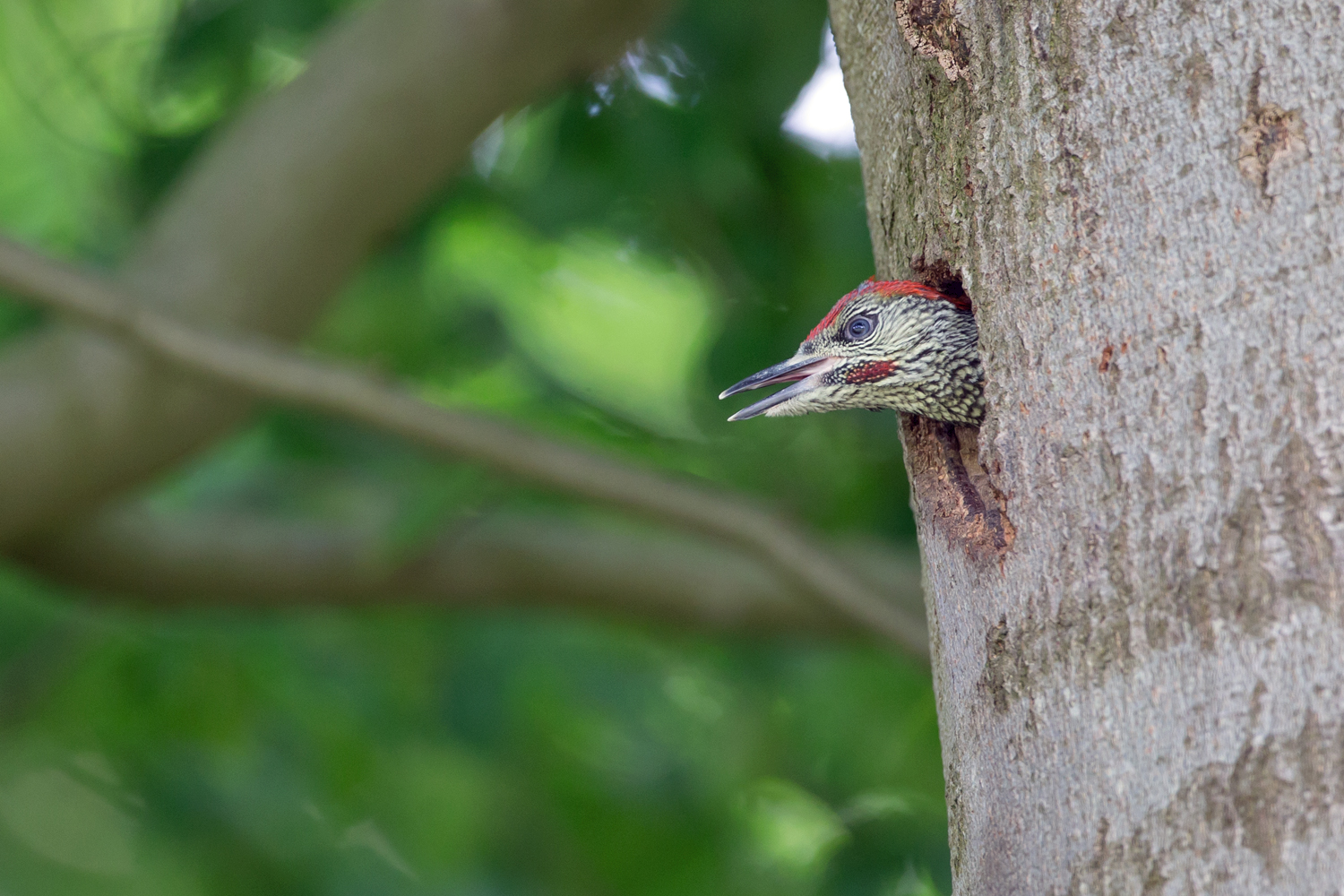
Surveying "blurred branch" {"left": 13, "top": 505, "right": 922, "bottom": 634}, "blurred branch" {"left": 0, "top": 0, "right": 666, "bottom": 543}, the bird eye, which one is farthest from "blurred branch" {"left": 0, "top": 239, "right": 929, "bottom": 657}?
the bird eye

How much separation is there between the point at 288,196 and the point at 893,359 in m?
2.79

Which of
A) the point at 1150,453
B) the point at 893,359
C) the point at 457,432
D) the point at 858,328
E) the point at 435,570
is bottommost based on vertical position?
the point at 1150,453

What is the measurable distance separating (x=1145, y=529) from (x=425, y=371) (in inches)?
205

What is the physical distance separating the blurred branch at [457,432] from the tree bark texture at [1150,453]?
8.03 feet

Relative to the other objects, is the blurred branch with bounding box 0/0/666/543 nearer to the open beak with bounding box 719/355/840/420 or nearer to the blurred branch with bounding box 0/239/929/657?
the blurred branch with bounding box 0/239/929/657

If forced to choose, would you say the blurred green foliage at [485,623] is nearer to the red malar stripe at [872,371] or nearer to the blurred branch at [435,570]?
the blurred branch at [435,570]

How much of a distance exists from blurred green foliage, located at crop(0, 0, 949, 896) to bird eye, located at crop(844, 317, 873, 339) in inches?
85.7

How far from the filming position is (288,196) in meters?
4.55

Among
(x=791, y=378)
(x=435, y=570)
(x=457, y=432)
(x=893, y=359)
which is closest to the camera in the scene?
(x=893, y=359)

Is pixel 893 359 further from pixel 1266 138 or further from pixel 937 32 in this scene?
pixel 1266 138

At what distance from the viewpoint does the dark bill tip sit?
8.68ft

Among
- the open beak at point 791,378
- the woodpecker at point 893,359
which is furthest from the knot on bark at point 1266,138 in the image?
the open beak at point 791,378

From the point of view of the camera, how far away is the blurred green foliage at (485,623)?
507 centimetres

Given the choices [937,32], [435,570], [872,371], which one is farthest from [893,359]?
[435,570]
